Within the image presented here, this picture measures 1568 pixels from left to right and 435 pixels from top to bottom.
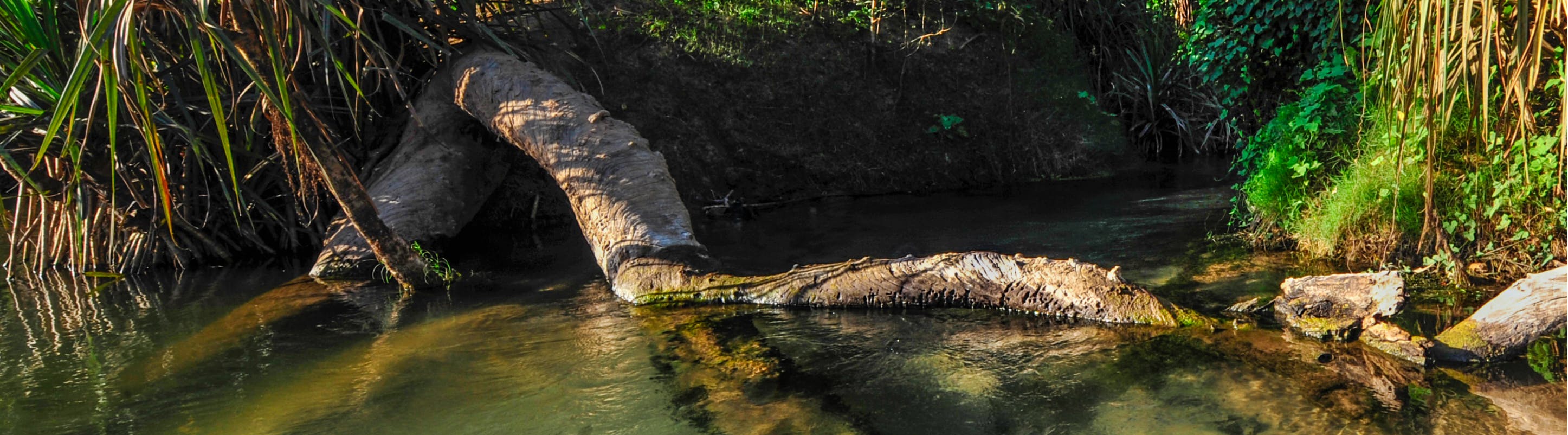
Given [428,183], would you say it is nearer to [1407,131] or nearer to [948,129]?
[948,129]

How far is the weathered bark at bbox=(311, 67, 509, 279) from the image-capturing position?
6.29 m

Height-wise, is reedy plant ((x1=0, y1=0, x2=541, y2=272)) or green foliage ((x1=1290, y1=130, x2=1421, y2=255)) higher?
reedy plant ((x1=0, y1=0, x2=541, y2=272))

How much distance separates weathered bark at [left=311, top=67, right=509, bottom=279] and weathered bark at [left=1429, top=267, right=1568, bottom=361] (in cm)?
519

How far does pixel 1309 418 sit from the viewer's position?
10.6 feet

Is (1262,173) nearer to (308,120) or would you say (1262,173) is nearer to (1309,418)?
(1309,418)

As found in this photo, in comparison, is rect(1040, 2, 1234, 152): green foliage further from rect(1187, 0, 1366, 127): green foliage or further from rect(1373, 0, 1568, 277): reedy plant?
rect(1373, 0, 1568, 277): reedy plant

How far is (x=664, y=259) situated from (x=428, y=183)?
7.18ft

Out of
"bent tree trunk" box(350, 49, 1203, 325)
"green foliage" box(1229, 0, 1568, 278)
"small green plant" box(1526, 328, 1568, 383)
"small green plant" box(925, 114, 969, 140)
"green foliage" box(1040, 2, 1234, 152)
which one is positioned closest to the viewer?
"green foliage" box(1229, 0, 1568, 278)

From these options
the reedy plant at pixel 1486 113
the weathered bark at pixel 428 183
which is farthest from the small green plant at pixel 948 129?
the reedy plant at pixel 1486 113

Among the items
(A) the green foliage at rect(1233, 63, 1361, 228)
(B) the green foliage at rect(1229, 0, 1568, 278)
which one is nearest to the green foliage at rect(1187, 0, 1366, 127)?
(B) the green foliage at rect(1229, 0, 1568, 278)

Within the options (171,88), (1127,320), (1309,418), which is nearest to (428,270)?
(171,88)

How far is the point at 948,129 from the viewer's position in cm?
934

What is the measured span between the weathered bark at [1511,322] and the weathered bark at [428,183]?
17.0ft

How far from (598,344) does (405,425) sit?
1.07m
